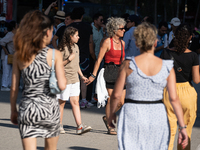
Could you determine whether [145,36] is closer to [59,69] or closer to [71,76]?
[59,69]

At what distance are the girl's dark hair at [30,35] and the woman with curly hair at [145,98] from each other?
775 mm

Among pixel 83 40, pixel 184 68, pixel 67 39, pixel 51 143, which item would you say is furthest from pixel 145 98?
pixel 83 40

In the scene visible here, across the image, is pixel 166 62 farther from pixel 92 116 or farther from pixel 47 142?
pixel 92 116

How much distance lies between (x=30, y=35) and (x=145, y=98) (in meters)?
1.14

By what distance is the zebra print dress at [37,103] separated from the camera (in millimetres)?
3287

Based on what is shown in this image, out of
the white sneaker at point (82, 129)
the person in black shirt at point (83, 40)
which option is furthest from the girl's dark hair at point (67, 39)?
the person in black shirt at point (83, 40)

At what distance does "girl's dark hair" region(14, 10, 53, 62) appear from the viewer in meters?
3.26

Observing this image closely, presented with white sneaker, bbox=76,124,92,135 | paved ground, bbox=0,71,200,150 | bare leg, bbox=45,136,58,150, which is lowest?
paved ground, bbox=0,71,200,150

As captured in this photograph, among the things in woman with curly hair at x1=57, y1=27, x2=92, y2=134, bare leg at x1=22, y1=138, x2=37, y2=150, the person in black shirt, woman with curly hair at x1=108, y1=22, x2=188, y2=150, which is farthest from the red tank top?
bare leg at x1=22, y1=138, x2=37, y2=150

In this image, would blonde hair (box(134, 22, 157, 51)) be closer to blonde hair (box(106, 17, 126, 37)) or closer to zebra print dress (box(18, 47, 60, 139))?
zebra print dress (box(18, 47, 60, 139))

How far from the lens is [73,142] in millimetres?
5891

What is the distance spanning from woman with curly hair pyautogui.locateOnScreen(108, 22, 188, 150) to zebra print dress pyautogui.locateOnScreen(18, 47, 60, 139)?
0.64 meters

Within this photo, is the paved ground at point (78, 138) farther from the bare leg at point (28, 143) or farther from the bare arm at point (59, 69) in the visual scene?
the bare arm at point (59, 69)

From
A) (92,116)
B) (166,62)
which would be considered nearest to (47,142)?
(166,62)
